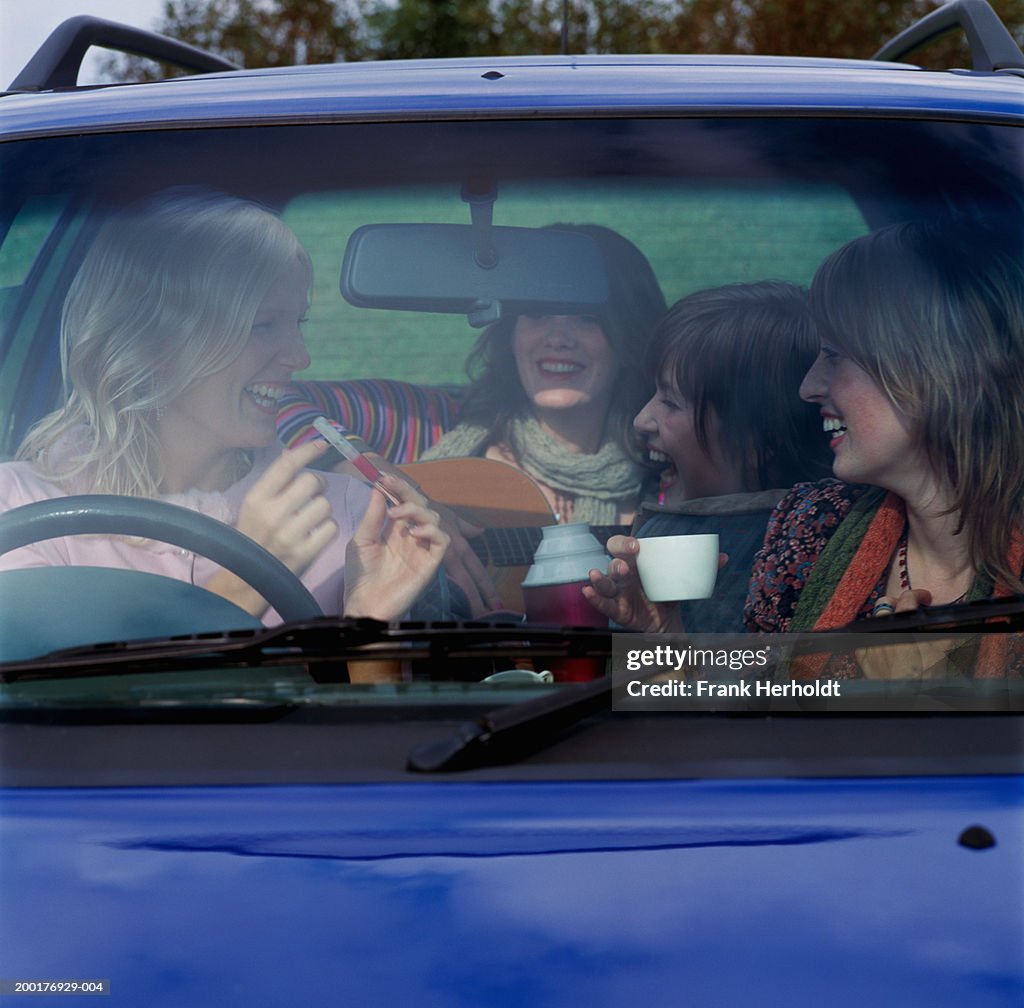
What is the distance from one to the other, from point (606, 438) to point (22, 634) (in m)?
0.79

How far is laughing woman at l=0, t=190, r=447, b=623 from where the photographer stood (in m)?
1.74

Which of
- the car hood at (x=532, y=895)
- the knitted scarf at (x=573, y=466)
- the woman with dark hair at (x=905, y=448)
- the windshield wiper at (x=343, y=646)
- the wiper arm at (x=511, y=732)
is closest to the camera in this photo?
the car hood at (x=532, y=895)

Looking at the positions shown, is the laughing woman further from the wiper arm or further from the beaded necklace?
the beaded necklace

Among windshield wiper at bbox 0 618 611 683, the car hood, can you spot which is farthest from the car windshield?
the car hood

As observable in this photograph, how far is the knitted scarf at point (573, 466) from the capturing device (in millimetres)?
1759

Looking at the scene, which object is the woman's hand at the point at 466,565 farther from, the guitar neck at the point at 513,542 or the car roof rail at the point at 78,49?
the car roof rail at the point at 78,49

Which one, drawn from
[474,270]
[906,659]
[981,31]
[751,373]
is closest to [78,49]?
[474,270]

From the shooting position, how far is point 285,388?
1.80 meters

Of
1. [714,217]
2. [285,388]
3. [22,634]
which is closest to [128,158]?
[285,388]

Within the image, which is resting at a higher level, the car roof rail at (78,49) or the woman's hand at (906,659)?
the car roof rail at (78,49)

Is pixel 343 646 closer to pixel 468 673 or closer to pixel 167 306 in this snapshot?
pixel 468 673

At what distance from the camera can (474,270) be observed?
5.98 ft

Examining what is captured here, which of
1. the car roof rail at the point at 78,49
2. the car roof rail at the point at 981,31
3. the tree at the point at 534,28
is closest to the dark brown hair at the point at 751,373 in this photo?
the car roof rail at the point at 981,31

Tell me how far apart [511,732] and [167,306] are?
2.50 ft
